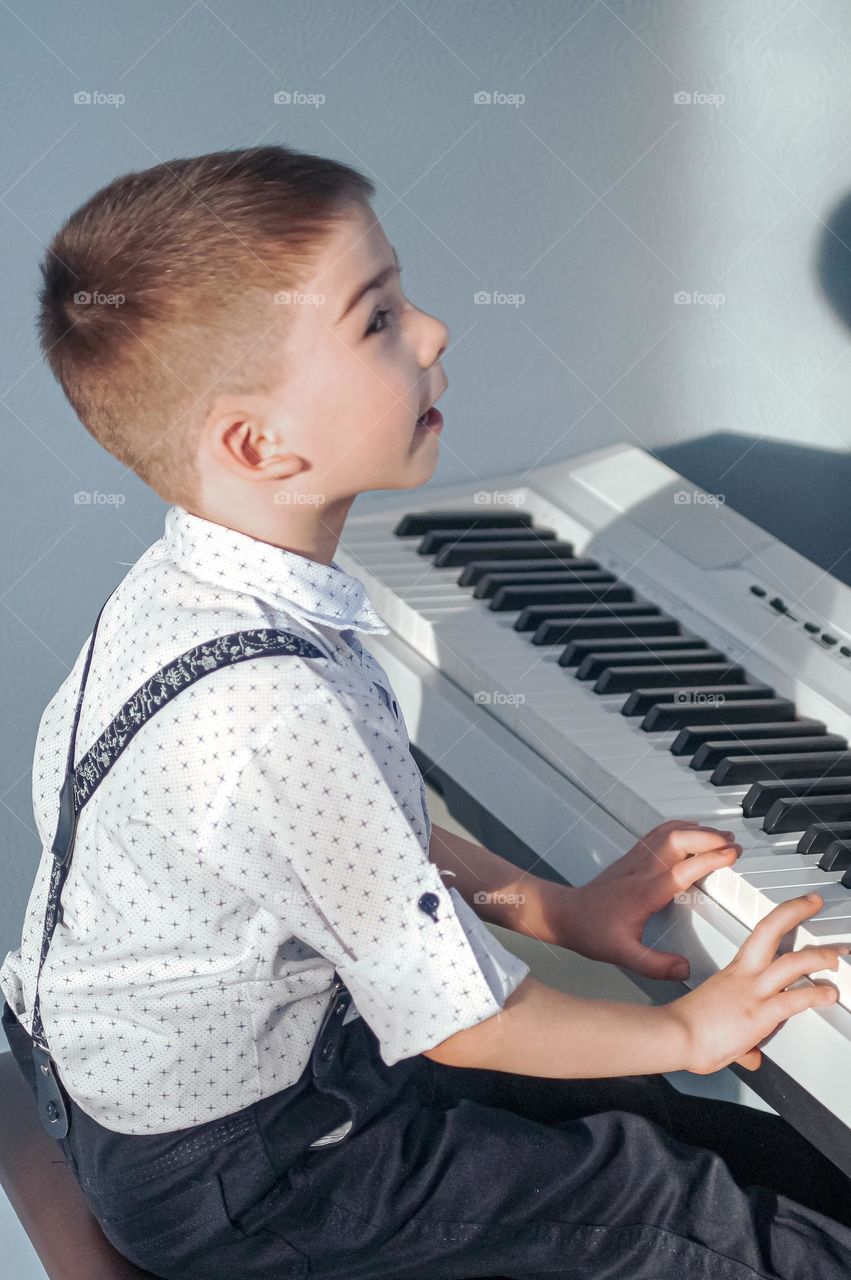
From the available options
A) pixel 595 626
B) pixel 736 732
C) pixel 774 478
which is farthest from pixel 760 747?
pixel 774 478

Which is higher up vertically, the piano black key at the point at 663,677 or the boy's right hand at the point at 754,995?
the piano black key at the point at 663,677

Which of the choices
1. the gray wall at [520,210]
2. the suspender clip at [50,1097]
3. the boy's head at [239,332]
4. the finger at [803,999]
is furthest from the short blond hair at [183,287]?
the gray wall at [520,210]

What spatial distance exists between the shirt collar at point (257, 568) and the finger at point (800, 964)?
1.17 ft

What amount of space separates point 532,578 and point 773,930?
624 mm

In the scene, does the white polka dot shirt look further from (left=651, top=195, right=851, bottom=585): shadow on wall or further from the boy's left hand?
(left=651, top=195, right=851, bottom=585): shadow on wall

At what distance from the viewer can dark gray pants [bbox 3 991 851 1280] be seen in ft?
3.12

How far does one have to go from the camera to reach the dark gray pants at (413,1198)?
95 cm

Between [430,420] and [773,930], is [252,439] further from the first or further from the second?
[773,930]

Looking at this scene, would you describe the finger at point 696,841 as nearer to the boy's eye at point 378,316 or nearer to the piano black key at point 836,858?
the piano black key at point 836,858

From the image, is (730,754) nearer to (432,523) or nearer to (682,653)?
(682,653)

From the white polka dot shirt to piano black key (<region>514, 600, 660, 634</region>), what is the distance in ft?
1.25

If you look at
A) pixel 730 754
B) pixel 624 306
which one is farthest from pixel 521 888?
pixel 624 306

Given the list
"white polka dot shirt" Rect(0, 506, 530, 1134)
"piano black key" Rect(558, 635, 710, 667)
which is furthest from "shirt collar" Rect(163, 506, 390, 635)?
"piano black key" Rect(558, 635, 710, 667)

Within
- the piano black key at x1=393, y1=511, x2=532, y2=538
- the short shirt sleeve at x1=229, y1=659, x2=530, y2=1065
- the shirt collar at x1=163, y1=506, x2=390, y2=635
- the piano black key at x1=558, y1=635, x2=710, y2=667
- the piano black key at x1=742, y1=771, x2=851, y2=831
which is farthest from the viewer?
the piano black key at x1=393, y1=511, x2=532, y2=538
